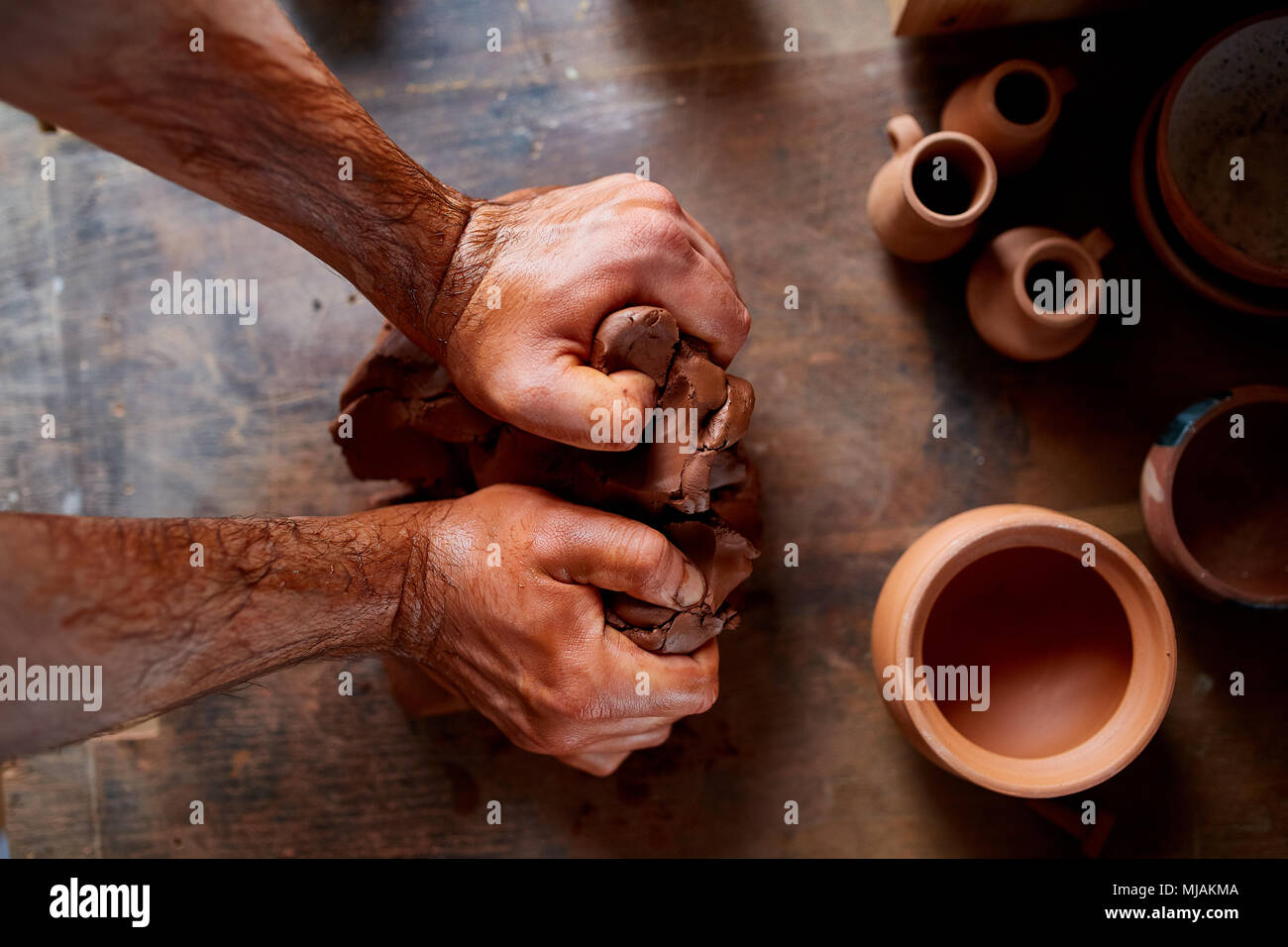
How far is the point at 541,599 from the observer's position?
1.52 metres

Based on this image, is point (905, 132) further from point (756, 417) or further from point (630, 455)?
point (630, 455)

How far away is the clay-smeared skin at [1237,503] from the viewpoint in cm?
189

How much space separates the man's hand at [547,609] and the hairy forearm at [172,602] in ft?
0.28

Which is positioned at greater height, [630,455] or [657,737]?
[630,455]

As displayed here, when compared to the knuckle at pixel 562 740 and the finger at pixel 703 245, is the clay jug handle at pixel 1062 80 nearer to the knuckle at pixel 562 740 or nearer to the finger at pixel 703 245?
the finger at pixel 703 245

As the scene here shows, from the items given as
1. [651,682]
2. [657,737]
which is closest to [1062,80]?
[651,682]

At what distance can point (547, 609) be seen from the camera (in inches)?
A: 60.0

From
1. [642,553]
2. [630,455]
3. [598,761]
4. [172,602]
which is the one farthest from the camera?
[598,761]

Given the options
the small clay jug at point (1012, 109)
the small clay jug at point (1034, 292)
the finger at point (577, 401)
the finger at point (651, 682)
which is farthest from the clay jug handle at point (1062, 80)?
the finger at point (651, 682)

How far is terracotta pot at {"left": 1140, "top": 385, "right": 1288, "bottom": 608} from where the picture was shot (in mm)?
1799

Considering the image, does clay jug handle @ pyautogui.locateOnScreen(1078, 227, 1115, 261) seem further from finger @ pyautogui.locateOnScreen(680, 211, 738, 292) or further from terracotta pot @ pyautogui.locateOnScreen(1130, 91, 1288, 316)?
finger @ pyautogui.locateOnScreen(680, 211, 738, 292)

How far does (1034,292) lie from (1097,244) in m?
0.16
